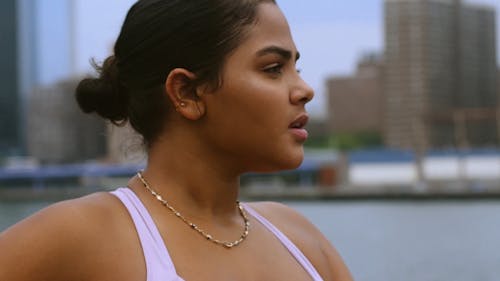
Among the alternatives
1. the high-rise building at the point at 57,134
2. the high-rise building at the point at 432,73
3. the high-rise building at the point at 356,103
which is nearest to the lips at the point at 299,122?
the high-rise building at the point at 432,73

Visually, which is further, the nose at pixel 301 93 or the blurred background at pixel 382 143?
the blurred background at pixel 382 143

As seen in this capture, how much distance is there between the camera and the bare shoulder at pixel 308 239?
112cm

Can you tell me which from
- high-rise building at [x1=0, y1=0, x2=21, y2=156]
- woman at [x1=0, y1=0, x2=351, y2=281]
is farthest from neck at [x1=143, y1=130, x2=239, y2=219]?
high-rise building at [x1=0, y1=0, x2=21, y2=156]

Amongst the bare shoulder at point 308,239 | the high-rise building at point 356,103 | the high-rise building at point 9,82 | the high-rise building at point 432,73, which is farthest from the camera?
the high-rise building at point 356,103

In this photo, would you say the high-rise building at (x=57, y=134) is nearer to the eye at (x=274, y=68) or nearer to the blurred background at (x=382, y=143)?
the blurred background at (x=382, y=143)

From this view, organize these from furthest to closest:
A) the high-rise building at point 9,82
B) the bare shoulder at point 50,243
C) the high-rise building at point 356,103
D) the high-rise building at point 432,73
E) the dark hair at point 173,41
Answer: the high-rise building at point 356,103, the high-rise building at point 9,82, the high-rise building at point 432,73, the dark hair at point 173,41, the bare shoulder at point 50,243

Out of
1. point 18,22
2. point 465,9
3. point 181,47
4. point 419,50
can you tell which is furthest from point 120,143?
point 18,22

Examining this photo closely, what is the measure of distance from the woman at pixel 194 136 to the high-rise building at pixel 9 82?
239ft

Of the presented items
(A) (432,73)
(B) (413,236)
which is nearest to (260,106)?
(B) (413,236)

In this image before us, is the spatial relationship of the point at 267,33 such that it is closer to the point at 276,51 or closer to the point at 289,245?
the point at 276,51

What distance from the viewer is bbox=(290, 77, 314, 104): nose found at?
0.97 metres

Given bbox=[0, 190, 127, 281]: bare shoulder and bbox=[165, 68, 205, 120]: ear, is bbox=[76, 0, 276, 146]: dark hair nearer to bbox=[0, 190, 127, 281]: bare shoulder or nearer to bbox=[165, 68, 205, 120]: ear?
bbox=[165, 68, 205, 120]: ear

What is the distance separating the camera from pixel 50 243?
87cm

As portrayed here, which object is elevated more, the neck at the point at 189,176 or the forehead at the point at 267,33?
the forehead at the point at 267,33
